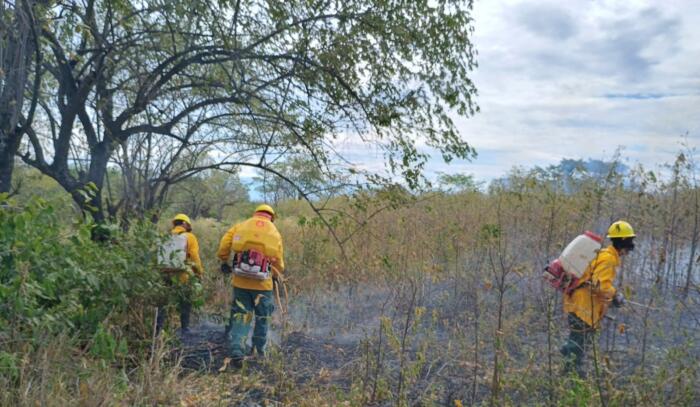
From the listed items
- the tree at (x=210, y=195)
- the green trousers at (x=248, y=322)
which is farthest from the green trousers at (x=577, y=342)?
the tree at (x=210, y=195)

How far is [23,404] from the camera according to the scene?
3330mm

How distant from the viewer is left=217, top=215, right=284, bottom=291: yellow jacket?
5623 millimetres

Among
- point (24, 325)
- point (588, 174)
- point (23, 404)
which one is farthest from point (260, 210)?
point (588, 174)

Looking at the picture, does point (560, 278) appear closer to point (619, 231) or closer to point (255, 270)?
point (619, 231)

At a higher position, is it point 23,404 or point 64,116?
point 64,116

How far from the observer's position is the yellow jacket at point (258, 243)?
5623 millimetres

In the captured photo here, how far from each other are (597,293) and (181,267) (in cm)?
380

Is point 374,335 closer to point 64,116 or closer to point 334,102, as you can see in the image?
point 334,102

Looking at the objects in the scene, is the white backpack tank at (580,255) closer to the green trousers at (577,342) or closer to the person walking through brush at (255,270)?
the green trousers at (577,342)

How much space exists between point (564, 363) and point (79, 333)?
3.84 metres

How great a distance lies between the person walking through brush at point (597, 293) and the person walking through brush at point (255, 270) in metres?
2.77

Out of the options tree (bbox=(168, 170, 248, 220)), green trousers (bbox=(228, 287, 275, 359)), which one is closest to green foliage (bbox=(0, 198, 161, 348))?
green trousers (bbox=(228, 287, 275, 359))

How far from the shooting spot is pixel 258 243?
5.61m

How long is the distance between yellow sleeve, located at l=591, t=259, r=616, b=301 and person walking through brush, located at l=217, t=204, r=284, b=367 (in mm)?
2948
